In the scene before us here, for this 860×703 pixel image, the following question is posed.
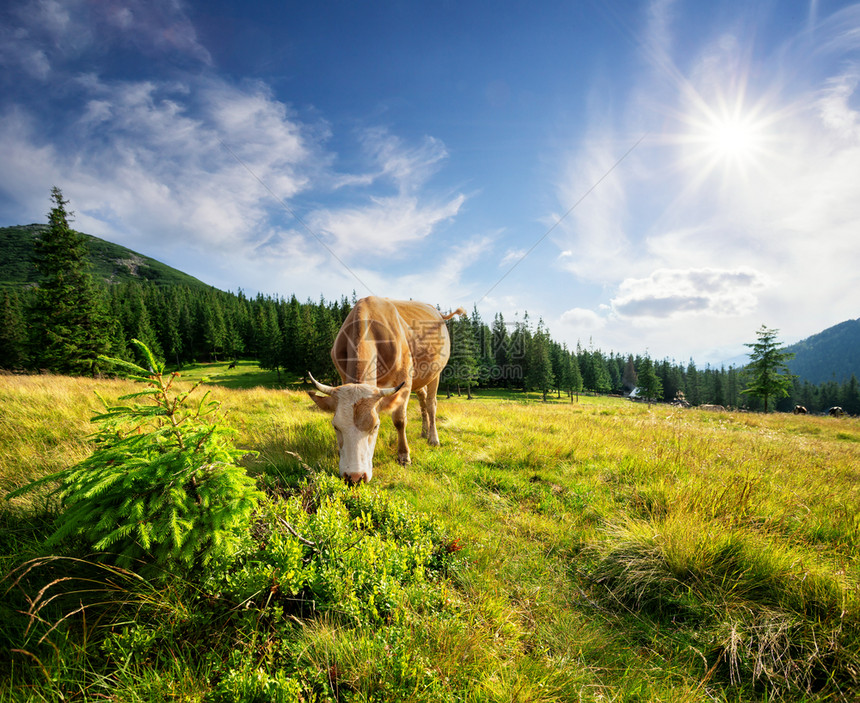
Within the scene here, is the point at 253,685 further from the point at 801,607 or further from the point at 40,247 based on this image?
the point at 40,247

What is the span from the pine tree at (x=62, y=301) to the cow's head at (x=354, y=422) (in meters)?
31.9

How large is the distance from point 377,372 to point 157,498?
158 inches

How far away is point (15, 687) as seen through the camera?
164 centimetres

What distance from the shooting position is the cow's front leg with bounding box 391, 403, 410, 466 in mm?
6262

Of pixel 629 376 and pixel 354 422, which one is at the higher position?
pixel 629 376

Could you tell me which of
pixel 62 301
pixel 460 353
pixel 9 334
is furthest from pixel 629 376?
pixel 9 334

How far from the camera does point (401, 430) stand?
255 inches

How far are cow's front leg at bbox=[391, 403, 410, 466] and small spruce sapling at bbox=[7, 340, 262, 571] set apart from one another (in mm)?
3710

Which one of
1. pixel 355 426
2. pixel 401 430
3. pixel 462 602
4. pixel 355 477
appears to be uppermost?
pixel 355 426

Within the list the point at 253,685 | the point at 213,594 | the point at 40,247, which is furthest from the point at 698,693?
the point at 40,247

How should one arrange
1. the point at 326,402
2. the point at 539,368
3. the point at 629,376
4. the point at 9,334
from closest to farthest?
the point at 326,402 < the point at 9,334 < the point at 539,368 < the point at 629,376

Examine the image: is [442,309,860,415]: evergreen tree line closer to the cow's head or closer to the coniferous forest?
the coniferous forest

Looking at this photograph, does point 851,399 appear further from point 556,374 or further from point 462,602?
point 462,602

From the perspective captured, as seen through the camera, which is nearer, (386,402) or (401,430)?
(386,402)
